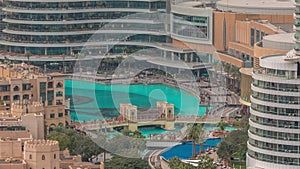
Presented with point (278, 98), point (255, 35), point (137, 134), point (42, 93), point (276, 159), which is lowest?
point (137, 134)

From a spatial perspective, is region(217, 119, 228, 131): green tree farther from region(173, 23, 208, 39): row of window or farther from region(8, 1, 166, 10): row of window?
region(8, 1, 166, 10): row of window

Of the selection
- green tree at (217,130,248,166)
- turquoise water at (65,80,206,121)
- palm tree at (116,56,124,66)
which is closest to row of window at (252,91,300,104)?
green tree at (217,130,248,166)

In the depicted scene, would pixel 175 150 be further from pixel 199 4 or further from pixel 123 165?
pixel 199 4

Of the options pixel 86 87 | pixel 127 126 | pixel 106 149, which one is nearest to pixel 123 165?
pixel 106 149

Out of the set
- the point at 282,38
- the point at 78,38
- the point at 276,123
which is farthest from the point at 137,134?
the point at 78,38

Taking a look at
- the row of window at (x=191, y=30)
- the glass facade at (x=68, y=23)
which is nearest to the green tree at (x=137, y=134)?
the row of window at (x=191, y=30)

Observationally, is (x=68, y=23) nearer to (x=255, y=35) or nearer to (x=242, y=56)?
(x=242, y=56)

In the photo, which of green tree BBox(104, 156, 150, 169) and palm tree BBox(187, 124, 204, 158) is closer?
green tree BBox(104, 156, 150, 169)
